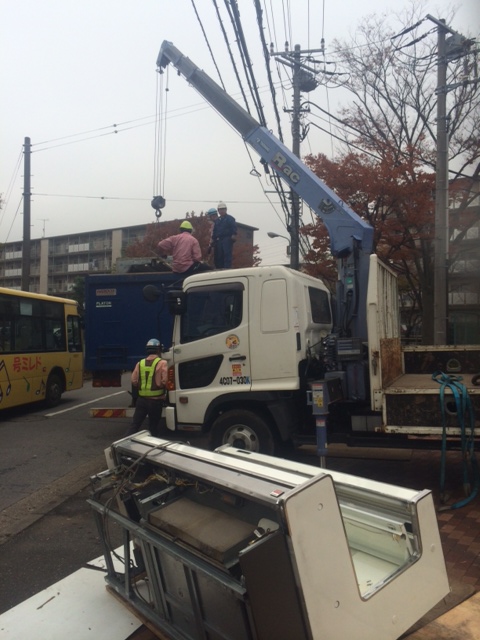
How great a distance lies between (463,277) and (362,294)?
1156 centimetres

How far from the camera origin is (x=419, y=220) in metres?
15.8

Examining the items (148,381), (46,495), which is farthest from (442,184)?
(46,495)

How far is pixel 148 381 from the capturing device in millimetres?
8031

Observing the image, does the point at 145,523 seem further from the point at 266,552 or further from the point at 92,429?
the point at 92,429

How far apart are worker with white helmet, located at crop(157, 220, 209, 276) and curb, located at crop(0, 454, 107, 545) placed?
339 centimetres

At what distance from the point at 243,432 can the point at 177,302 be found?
6.17 feet

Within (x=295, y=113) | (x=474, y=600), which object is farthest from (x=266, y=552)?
(x=295, y=113)

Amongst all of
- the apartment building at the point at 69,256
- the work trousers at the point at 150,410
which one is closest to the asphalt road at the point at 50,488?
the work trousers at the point at 150,410

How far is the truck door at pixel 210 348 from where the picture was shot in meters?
6.82

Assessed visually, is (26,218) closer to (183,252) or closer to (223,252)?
(223,252)

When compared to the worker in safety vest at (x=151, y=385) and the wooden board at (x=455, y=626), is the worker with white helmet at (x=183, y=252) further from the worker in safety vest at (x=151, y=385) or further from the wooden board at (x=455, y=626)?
the wooden board at (x=455, y=626)

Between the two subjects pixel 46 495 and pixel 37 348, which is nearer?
pixel 46 495

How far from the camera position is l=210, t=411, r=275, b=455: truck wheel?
21.7 ft

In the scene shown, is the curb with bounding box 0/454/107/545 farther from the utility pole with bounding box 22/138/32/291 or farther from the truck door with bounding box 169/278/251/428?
the utility pole with bounding box 22/138/32/291
